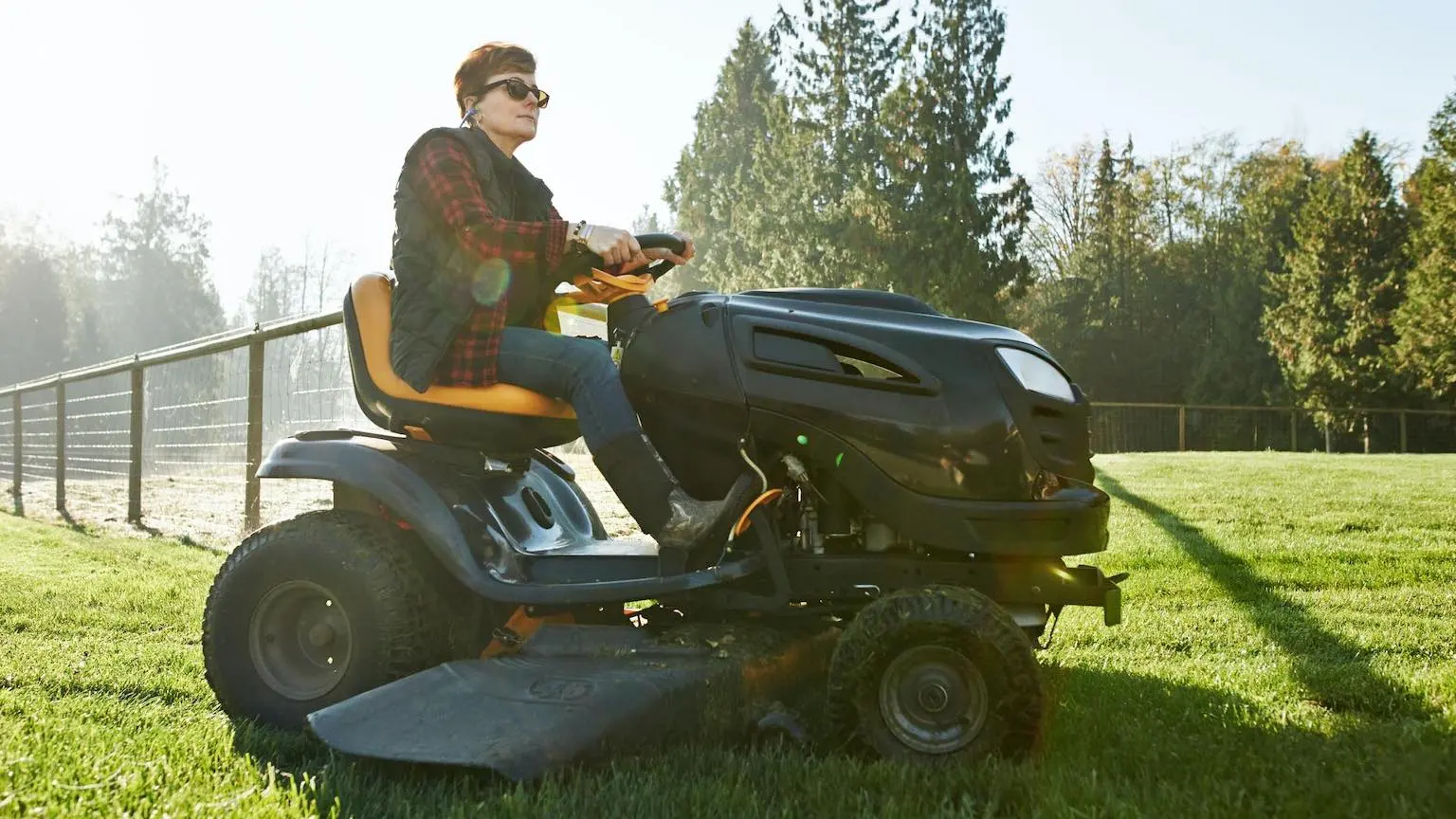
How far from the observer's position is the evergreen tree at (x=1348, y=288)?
112 feet

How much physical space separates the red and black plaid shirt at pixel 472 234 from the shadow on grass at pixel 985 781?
1011 millimetres

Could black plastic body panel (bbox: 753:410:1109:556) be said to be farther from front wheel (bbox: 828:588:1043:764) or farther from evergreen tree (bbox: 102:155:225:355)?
evergreen tree (bbox: 102:155:225:355)

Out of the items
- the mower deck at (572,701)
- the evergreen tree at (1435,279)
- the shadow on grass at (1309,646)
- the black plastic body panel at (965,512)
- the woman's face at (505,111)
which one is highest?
the evergreen tree at (1435,279)

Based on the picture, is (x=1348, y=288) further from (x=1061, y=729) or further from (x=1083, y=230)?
(x=1061, y=729)

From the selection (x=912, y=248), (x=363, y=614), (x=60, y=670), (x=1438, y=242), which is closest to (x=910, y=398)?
(x=363, y=614)

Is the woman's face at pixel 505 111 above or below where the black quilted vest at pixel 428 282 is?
above

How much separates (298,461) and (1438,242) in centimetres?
3317

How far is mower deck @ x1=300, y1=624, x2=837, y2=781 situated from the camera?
272 centimetres

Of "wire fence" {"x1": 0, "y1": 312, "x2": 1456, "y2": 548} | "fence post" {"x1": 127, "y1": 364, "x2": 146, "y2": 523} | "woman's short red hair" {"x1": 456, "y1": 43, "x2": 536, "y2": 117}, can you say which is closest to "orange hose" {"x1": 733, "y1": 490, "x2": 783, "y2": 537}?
"woman's short red hair" {"x1": 456, "y1": 43, "x2": 536, "y2": 117}

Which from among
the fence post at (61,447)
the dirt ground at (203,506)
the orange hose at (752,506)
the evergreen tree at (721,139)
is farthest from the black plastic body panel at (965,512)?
the evergreen tree at (721,139)

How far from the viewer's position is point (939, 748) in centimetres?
277

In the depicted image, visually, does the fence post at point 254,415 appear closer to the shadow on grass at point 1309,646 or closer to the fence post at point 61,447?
the fence post at point 61,447

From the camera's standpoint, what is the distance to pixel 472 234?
3207mm

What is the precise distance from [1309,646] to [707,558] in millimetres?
2823
